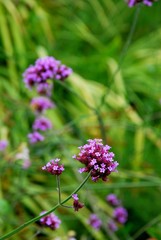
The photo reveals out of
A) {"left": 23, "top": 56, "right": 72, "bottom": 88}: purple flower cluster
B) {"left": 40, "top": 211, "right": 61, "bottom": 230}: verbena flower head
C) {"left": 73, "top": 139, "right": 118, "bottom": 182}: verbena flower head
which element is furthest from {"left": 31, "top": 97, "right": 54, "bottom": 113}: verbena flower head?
{"left": 73, "top": 139, "right": 118, "bottom": 182}: verbena flower head

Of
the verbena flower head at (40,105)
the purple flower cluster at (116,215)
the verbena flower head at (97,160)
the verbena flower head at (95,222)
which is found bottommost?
the verbena flower head at (97,160)

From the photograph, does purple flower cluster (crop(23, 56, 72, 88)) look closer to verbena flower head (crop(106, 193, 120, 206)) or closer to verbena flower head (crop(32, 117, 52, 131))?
verbena flower head (crop(32, 117, 52, 131))

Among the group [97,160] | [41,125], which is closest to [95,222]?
[41,125]

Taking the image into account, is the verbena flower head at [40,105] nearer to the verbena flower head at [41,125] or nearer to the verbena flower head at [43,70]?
the verbena flower head at [41,125]

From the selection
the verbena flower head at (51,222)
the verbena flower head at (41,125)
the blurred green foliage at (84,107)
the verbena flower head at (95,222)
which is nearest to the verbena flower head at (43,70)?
the blurred green foliage at (84,107)

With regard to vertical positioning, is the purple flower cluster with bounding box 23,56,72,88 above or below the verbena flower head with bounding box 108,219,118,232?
above

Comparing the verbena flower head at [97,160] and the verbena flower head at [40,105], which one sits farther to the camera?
the verbena flower head at [40,105]

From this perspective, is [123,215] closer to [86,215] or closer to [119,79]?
[86,215]

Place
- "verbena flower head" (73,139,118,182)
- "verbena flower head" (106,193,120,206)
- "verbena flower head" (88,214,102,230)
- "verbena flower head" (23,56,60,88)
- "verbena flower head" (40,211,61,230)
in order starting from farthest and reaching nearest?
"verbena flower head" (106,193,120,206), "verbena flower head" (88,214,102,230), "verbena flower head" (23,56,60,88), "verbena flower head" (40,211,61,230), "verbena flower head" (73,139,118,182)

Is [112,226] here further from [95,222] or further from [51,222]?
[51,222]
